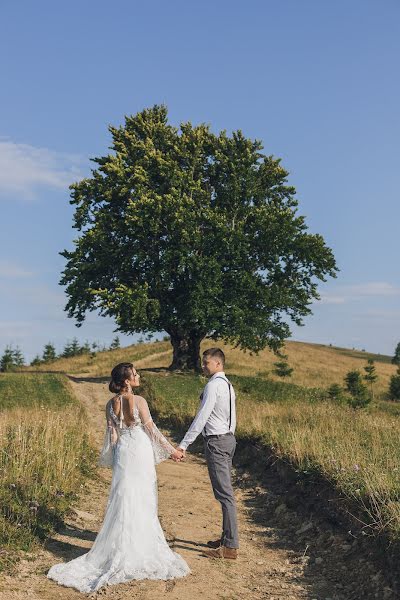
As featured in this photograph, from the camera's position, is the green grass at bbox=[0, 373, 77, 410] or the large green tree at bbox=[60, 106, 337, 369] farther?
the large green tree at bbox=[60, 106, 337, 369]

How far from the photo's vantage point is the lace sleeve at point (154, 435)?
8086 mm

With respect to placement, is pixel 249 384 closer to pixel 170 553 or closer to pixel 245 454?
pixel 245 454

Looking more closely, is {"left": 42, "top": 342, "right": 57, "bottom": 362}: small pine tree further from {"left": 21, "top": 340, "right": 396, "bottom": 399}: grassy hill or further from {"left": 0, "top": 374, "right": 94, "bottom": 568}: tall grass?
{"left": 0, "top": 374, "right": 94, "bottom": 568}: tall grass

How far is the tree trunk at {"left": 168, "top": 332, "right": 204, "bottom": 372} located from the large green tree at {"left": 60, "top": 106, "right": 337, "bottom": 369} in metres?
0.07

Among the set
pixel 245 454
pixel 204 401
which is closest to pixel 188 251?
pixel 245 454

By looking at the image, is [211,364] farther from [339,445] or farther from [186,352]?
[186,352]

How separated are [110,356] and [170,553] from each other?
5325 centimetres

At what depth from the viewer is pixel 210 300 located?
118 feet

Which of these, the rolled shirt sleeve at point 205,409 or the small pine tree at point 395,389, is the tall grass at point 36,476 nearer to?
the rolled shirt sleeve at point 205,409

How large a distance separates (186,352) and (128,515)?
108 feet

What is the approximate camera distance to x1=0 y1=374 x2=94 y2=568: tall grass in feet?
28.1

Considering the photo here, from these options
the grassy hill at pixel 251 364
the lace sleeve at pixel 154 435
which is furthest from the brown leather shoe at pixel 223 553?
the grassy hill at pixel 251 364

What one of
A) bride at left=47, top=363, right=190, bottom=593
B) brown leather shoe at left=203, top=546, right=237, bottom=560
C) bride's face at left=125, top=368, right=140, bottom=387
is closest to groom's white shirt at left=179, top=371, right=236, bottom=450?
bride at left=47, top=363, right=190, bottom=593

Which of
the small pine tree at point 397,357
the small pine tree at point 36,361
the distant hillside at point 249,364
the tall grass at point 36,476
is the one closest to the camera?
the tall grass at point 36,476
